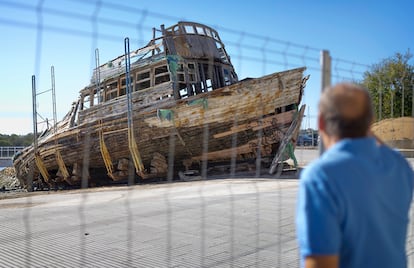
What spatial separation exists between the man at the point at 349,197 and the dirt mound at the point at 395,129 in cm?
513

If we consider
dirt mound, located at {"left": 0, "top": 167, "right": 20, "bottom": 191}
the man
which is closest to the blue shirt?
the man

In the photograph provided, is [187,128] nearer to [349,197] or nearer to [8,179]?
[349,197]

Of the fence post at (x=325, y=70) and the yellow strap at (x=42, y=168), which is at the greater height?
the fence post at (x=325, y=70)

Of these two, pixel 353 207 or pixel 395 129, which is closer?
pixel 353 207

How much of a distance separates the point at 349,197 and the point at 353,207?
0.15 ft

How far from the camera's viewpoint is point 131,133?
15.0 metres

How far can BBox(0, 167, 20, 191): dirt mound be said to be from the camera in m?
24.3

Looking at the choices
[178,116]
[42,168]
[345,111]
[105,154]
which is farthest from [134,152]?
[345,111]

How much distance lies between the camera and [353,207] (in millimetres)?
1516

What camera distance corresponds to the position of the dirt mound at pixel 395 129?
6699mm

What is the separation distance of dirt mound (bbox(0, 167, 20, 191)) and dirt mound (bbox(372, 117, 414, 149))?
21.9m

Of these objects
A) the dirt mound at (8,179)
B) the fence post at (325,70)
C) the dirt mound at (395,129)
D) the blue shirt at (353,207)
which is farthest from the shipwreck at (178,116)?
the blue shirt at (353,207)

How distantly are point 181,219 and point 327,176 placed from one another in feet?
17.6

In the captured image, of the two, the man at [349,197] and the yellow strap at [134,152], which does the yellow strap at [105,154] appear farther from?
the man at [349,197]
